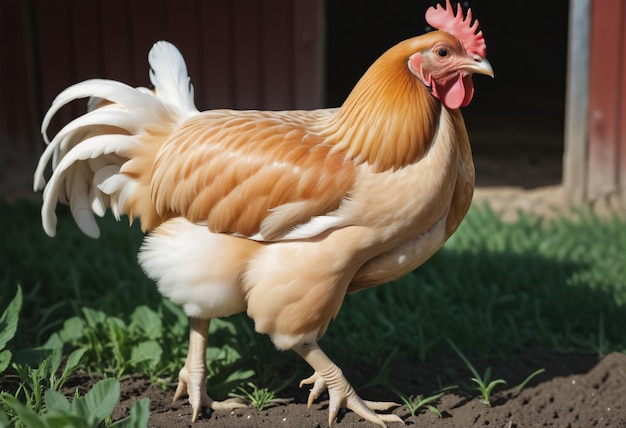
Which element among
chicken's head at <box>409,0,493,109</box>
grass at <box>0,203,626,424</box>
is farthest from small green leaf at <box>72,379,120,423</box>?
chicken's head at <box>409,0,493,109</box>

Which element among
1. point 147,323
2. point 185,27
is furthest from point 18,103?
point 147,323

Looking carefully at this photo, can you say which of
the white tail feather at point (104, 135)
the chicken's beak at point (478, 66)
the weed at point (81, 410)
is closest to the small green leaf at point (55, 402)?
the weed at point (81, 410)

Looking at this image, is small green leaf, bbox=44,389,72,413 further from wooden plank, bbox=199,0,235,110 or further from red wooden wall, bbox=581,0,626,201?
red wooden wall, bbox=581,0,626,201

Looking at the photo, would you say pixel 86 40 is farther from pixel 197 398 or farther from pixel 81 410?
pixel 81 410

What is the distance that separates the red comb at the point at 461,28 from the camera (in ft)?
8.75

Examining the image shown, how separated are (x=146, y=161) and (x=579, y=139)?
4.87 metres

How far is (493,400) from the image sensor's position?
341 cm

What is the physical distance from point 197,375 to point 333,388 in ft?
1.93

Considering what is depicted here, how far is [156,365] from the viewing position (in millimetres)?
3520

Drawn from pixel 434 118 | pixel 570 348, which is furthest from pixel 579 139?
pixel 434 118

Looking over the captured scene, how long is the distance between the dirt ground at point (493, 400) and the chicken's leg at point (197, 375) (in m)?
0.06

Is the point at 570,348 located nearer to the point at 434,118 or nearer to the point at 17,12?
the point at 434,118

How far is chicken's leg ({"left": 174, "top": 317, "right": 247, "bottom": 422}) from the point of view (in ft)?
10.4

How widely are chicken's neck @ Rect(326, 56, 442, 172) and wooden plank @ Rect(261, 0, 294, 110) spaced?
4839 millimetres
